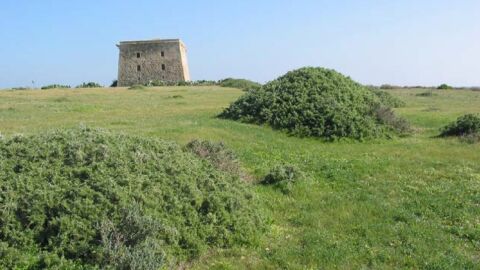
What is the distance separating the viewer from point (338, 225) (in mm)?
9109

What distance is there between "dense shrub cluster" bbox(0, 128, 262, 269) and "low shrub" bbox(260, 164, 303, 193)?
2170 millimetres

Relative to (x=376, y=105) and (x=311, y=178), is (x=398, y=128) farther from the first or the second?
(x=311, y=178)

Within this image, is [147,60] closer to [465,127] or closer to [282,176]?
[465,127]

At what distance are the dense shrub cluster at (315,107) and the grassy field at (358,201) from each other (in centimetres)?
80

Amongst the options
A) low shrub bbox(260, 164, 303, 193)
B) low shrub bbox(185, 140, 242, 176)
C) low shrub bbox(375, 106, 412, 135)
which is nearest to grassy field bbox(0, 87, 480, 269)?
low shrub bbox(260, 164, 303, 193)

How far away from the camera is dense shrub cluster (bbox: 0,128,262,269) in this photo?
6.60 m

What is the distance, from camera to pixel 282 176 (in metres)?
11.5

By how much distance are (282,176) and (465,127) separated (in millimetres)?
10380

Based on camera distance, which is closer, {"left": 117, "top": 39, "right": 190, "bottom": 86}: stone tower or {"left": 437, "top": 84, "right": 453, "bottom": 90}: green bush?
{"left": 437, "top": 84, "right": 453, "bottom": 90}: green bush

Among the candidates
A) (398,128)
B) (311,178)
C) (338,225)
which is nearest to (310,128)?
(398,128)

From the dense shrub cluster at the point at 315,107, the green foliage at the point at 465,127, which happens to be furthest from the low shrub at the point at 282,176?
the green foliage at the point at 465,127

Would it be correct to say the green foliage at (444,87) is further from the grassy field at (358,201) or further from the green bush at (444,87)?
the grassy field at (358,201)

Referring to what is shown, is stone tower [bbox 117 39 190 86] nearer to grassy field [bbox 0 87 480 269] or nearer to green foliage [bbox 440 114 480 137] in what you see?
grassy field [bbox 0 87 480 269]

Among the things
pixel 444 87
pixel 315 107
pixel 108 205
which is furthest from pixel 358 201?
pixel 444 87
